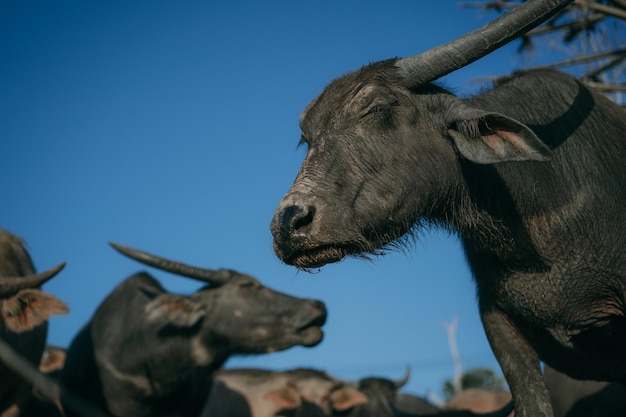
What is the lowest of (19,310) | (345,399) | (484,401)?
(484,401)

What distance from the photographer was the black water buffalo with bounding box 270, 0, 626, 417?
4.20 meters

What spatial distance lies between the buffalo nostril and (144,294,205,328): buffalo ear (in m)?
5.90

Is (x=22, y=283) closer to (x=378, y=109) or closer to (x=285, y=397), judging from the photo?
(x=378, y=109)

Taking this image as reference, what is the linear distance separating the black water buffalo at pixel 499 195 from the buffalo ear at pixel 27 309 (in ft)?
12.8

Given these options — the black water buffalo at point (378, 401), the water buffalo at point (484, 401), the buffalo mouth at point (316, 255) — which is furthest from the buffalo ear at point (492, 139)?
the water buffalo at point (484, 401)

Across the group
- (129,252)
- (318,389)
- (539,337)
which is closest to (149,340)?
(129,252)

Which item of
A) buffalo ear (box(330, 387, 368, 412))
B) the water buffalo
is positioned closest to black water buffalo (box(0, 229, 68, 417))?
buffalo ear (box(330, 387, 368, 412))

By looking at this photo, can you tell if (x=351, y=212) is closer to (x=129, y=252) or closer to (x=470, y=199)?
(x=470, y=199)

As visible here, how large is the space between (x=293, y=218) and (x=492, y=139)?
Answer: 4.06 ft

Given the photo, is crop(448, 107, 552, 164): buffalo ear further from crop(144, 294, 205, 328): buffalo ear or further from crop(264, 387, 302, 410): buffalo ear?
crop(264, 387, 302, 410): buffalo ear

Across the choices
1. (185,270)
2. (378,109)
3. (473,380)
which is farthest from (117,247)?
(473,380)

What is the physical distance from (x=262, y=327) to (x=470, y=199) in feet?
18.4

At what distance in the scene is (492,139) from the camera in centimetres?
434

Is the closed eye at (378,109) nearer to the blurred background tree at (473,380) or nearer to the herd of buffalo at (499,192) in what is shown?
the herd of buffalo at (499,192)
